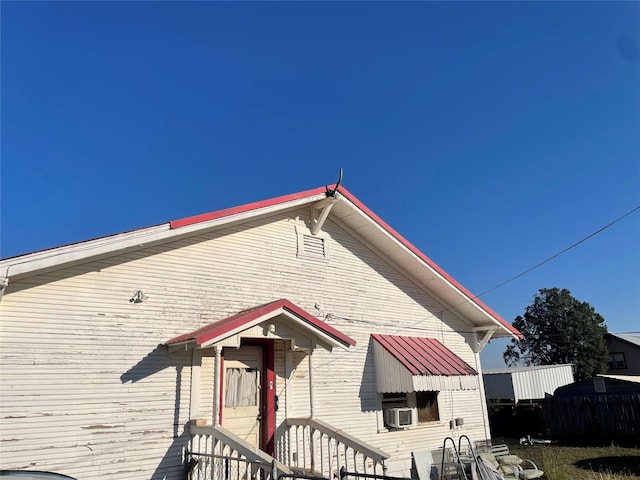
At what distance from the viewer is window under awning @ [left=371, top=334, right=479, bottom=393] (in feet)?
29.9

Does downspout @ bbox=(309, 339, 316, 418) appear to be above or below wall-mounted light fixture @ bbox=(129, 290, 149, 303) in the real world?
below

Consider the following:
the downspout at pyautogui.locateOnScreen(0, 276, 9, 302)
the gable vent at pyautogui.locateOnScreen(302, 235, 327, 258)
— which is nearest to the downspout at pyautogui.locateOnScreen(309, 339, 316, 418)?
the gable vent at pyautogui.locateOnScreen(302, 235, 327, 258)

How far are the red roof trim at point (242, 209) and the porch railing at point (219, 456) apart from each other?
3.32 metres

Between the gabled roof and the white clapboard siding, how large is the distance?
40cm

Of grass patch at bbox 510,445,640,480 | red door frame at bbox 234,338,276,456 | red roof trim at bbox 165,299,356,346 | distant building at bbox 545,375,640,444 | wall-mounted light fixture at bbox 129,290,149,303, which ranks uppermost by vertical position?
wall-mounted light fixture at bbox 129,290,149,303

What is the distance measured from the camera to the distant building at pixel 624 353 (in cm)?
3797

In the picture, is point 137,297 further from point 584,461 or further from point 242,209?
point 584,461

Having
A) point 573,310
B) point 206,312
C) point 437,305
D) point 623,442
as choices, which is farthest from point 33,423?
point 573,310

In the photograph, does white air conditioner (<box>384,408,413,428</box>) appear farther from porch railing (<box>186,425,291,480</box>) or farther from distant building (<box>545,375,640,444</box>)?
distant building (<box>545,375,640,444</box>)

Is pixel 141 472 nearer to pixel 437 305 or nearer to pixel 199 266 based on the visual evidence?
pixel 199 266

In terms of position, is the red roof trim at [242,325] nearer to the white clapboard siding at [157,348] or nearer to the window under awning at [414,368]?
the white clapboard siding at [157,348]

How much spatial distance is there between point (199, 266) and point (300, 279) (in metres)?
2.25

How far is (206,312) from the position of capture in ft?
25.9

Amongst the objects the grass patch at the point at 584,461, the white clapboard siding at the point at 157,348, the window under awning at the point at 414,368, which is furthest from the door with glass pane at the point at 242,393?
the grass patch at the point at 584,461
